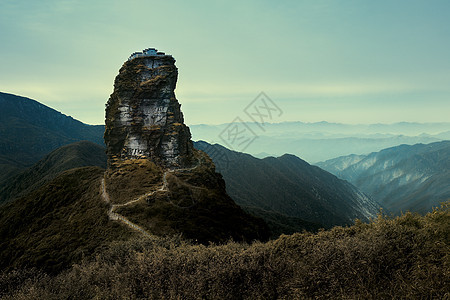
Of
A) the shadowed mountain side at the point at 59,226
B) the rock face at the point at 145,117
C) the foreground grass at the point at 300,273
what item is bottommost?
the shadowed mountain side at the point at 59,226

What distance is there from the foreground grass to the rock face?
99.5 feet

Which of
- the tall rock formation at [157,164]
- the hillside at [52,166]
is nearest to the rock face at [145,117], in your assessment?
the tall rock formation at [157,164]

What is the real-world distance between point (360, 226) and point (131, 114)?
4214 cm

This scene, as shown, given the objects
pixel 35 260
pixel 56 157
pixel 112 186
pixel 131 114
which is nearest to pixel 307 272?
pixel 35 260

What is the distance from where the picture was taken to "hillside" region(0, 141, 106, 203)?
130 metres

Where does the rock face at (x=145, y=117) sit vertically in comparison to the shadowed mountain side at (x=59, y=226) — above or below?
above

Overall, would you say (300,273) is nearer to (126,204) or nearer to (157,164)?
(126,204)

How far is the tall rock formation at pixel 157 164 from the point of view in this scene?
34.0 m

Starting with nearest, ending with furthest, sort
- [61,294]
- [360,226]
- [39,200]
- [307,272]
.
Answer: [307,272] < [61,294] < [360,226] < [39,200]

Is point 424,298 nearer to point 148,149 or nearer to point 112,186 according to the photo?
point 112,186

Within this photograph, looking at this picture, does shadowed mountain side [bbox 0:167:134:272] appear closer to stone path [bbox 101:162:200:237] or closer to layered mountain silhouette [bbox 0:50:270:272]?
layered mountain silhouette [bbox 0:50:270:272]

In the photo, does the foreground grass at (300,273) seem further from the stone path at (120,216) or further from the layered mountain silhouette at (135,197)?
the layered mountain silhouette at (135,197)

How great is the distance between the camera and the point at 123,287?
1418cm

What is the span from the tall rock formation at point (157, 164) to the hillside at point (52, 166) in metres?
96.5
